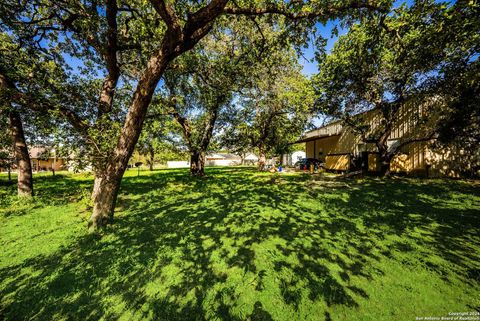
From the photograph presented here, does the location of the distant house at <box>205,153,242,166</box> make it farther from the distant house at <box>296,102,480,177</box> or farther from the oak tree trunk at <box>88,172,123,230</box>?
the oak tree trunk at <box>88,172,123,230</box>

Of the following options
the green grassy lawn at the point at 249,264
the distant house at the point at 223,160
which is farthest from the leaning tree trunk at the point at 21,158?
the distant house at the point at 223,160

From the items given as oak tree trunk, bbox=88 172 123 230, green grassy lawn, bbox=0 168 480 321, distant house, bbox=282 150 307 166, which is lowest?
green grassy lawn, bbox=0 168 480 321

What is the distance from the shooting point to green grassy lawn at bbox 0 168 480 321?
2.93 metres

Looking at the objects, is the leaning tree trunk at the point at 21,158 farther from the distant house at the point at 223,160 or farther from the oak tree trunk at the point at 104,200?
the distant house at the point at 223,160

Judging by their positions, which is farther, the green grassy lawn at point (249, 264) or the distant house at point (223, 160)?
the distant house at point (223, 160)

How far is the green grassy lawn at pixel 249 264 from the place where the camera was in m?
2.93

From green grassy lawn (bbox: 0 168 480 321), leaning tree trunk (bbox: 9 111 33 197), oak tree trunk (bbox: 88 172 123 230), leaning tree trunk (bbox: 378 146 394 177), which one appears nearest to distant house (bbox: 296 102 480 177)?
leaning tree trunk (bbox: 378 146 394 177)

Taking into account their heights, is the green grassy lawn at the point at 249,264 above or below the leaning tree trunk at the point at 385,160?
below

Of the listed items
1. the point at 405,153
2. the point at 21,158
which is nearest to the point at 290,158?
the point at 405,153

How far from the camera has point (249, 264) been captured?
13.1ft

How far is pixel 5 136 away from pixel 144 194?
37.7 feet

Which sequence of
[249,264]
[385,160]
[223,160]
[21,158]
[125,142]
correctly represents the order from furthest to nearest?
[223,160] → [385,160] → [21,158] → [125,142] → [249,264]

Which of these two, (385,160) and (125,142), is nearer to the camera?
(125,142)

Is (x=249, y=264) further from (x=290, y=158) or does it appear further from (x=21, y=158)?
(x=290, y=158)
